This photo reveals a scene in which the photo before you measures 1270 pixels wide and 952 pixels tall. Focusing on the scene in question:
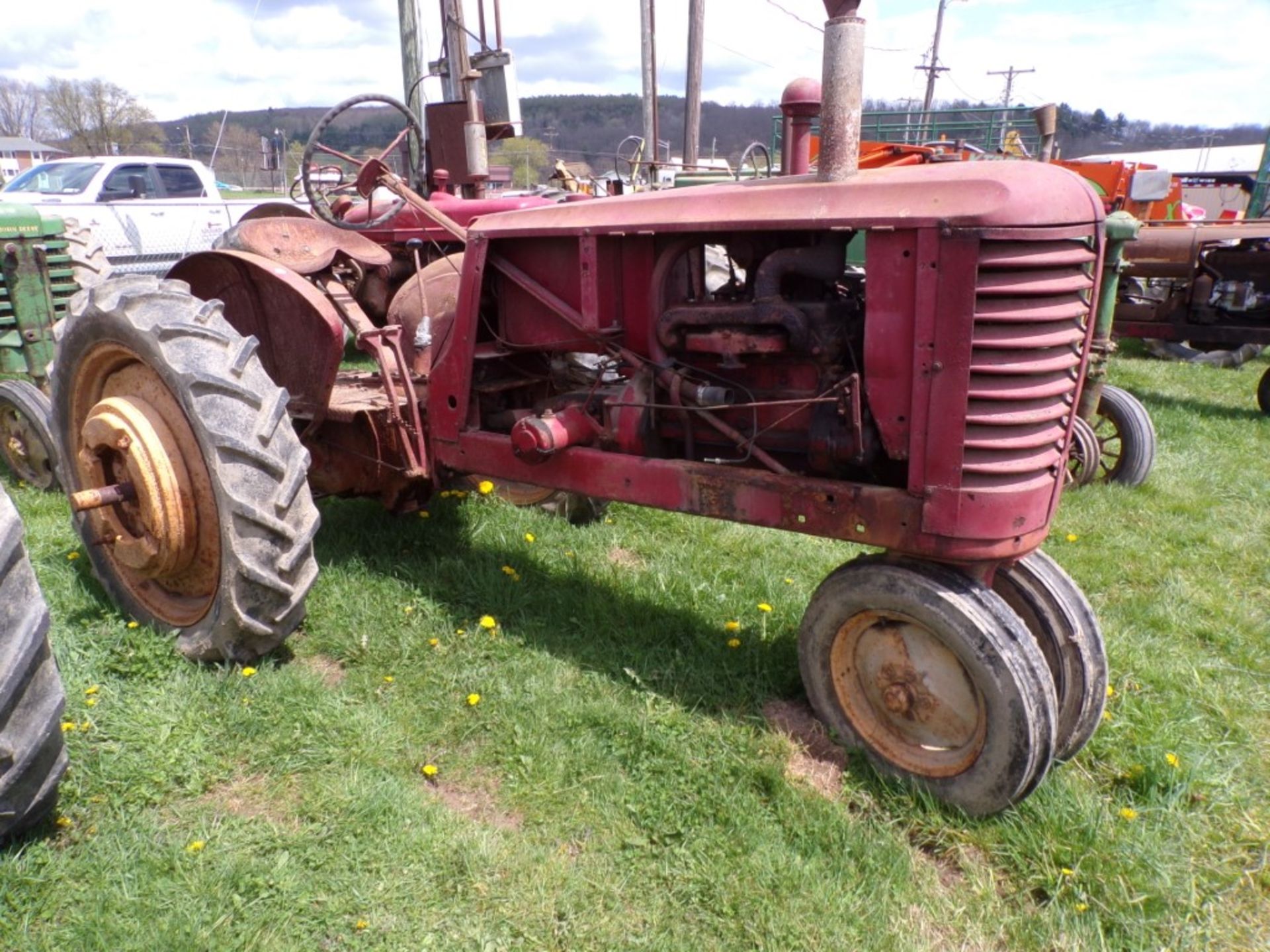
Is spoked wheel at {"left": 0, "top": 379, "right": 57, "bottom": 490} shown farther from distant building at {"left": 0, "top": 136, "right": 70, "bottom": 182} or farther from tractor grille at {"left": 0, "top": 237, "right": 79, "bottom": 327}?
distant building at {"left": 0, "top": 136, "right": 70, "bottom": 182}

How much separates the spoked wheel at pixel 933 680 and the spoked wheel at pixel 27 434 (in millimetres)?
3793

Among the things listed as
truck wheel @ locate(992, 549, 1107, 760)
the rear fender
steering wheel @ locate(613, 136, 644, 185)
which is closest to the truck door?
steering wheel @ locate(613, 136, 644, 185)

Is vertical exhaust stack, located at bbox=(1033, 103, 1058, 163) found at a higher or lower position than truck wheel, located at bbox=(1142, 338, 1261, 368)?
higher

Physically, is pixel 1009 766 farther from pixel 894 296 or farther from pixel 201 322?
pixel 201 322

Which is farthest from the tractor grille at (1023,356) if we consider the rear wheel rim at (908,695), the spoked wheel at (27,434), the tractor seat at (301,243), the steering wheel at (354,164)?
the spoked wheel at (27,434)

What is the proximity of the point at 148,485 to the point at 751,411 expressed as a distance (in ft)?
5.95

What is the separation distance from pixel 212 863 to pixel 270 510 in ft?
3.16

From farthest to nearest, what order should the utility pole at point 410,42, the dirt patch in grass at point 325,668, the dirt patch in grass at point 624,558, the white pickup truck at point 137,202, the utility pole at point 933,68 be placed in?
1. the utility pole at point 933,68
2. the white pickup truck at point 137,202
3. the utility pole at point 410,42
4. the dirt patch in grass at point 624,558
5. the dirt patch in grass at point 325,668

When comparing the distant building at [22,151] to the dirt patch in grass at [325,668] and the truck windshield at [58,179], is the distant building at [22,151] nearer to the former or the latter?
the truck windshield at [58,179]

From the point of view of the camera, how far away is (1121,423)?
5102mm

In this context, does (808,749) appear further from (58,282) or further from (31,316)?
(58,282)

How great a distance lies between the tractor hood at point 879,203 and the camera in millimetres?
2102

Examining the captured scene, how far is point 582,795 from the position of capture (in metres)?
2.49

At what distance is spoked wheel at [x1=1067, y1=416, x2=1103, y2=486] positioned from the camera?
487 centimetres
